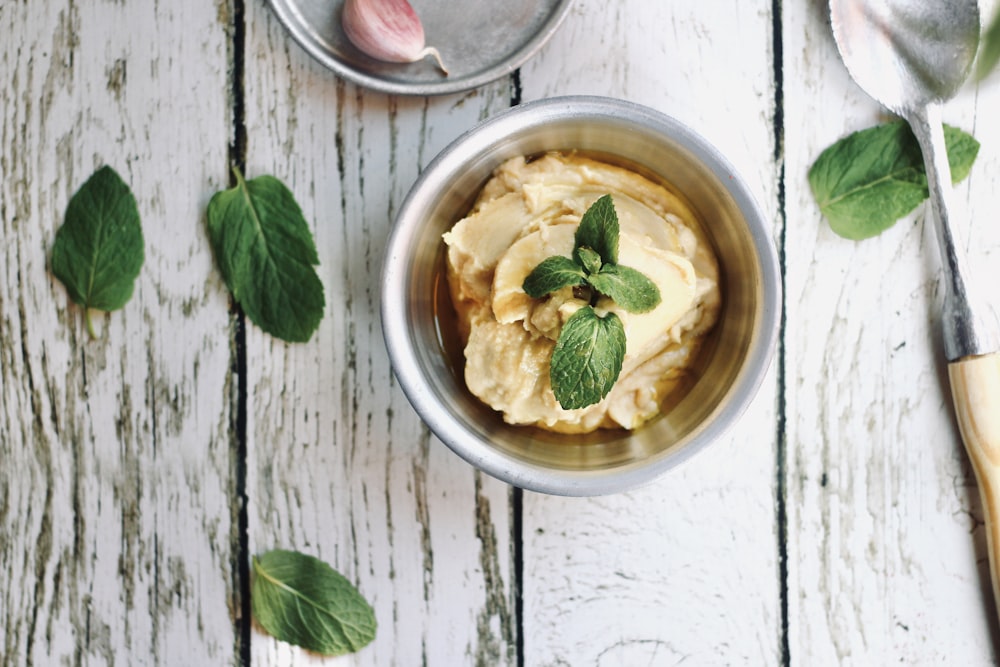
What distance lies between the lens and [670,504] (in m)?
1.18

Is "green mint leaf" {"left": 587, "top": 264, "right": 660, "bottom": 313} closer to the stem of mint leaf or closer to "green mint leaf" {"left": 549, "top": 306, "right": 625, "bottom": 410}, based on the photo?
"green mint leaf" {"left": 549, "top": 306, "right": 625, "bottom": 410}

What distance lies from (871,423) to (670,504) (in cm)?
29

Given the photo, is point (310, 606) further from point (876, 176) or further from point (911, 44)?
point (911, 44)

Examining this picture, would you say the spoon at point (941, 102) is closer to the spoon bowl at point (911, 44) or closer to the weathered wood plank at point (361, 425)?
the spoon bowl at point (911, 44)

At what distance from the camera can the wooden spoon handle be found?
111 centimetres

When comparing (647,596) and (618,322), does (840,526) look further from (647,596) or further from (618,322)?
(618,322)

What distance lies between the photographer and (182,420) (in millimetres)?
1222

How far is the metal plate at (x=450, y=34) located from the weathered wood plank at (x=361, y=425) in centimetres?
3

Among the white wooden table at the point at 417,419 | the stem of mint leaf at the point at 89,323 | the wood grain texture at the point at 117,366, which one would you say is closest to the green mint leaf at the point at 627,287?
the white wooden table at the point at 417,419

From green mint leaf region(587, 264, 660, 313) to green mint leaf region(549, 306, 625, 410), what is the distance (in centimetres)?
2

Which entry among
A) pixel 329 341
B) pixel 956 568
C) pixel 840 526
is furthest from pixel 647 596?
pixel 329 341

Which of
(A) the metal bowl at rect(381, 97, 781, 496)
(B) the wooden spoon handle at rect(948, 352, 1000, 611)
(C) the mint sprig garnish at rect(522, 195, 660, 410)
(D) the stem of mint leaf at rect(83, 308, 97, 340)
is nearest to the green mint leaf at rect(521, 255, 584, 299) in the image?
(C) the mint sprig garnish at rect(522, 195, 660, 410)

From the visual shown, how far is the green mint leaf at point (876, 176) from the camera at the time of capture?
3.79ft

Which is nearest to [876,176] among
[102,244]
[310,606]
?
[310,606]
